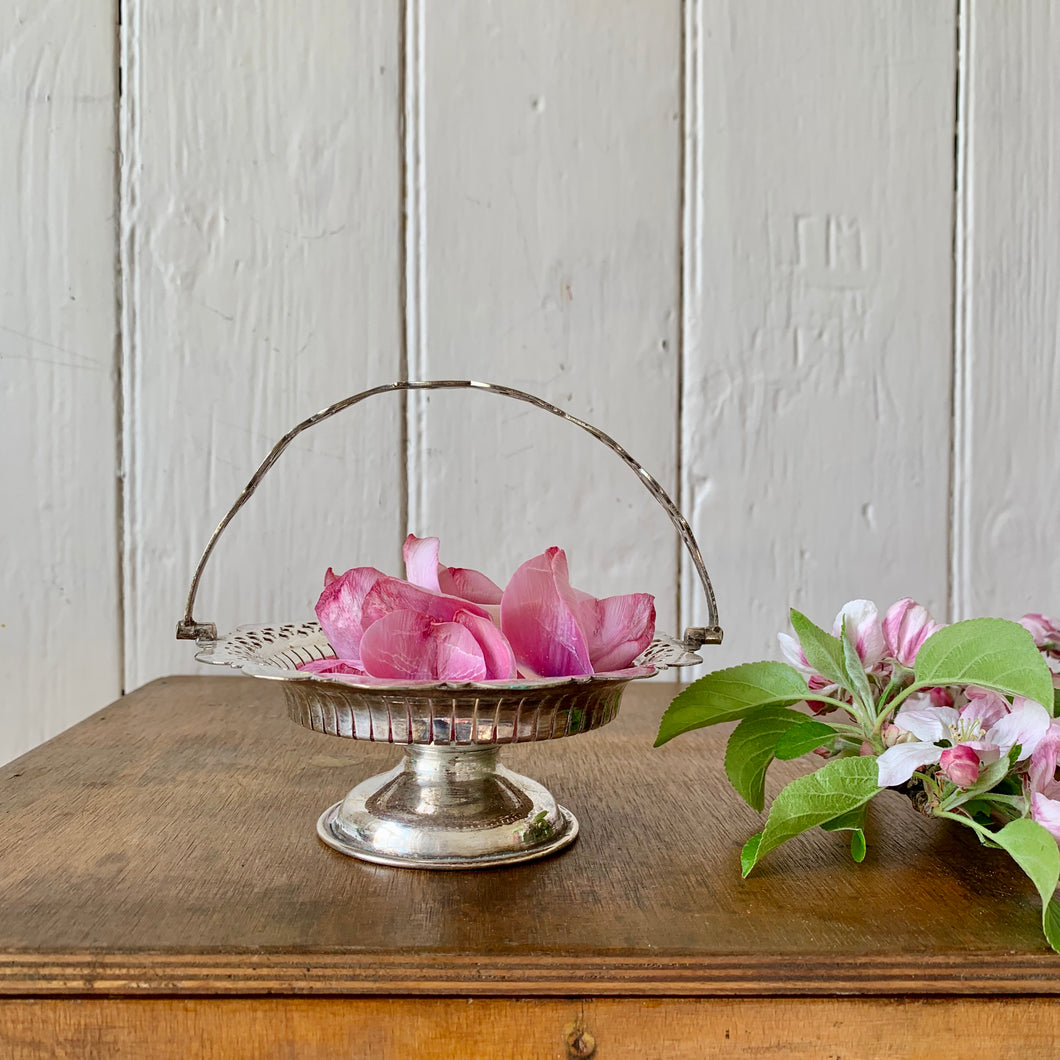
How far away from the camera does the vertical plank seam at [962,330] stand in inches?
34.2

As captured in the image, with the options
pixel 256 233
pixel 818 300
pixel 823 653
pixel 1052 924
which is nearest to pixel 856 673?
pixel 823 653

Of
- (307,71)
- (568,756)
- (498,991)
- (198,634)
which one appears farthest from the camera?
(307,71)

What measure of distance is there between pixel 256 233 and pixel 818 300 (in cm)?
49

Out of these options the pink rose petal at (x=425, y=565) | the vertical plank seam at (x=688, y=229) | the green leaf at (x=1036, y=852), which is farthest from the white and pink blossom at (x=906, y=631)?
the vertical plank seam at (x=688, y=229)

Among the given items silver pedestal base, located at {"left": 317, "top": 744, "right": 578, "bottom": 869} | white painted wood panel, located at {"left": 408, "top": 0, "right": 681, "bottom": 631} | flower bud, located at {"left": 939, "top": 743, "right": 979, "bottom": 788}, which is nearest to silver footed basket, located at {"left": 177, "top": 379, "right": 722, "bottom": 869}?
silver pedestal base, located at {"left": 317, "top": 744, "right": 578, "bottom": 869}

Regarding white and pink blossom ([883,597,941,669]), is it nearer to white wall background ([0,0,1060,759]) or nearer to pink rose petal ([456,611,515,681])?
pink rose petal ([456,611,515,681])

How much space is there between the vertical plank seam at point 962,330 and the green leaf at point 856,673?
0.50m

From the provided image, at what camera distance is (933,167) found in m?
0.87

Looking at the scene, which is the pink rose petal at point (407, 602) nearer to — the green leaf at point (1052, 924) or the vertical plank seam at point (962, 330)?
the green leaf at point (1052, 924)

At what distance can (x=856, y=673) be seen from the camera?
437 millimetres

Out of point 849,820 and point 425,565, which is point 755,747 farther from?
point 425,565

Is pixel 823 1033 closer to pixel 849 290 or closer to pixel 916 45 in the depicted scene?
pixel 849 290

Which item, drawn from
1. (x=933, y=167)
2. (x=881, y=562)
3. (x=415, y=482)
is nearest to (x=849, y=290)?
(x=933, y=167)

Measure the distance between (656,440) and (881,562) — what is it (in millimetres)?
227
